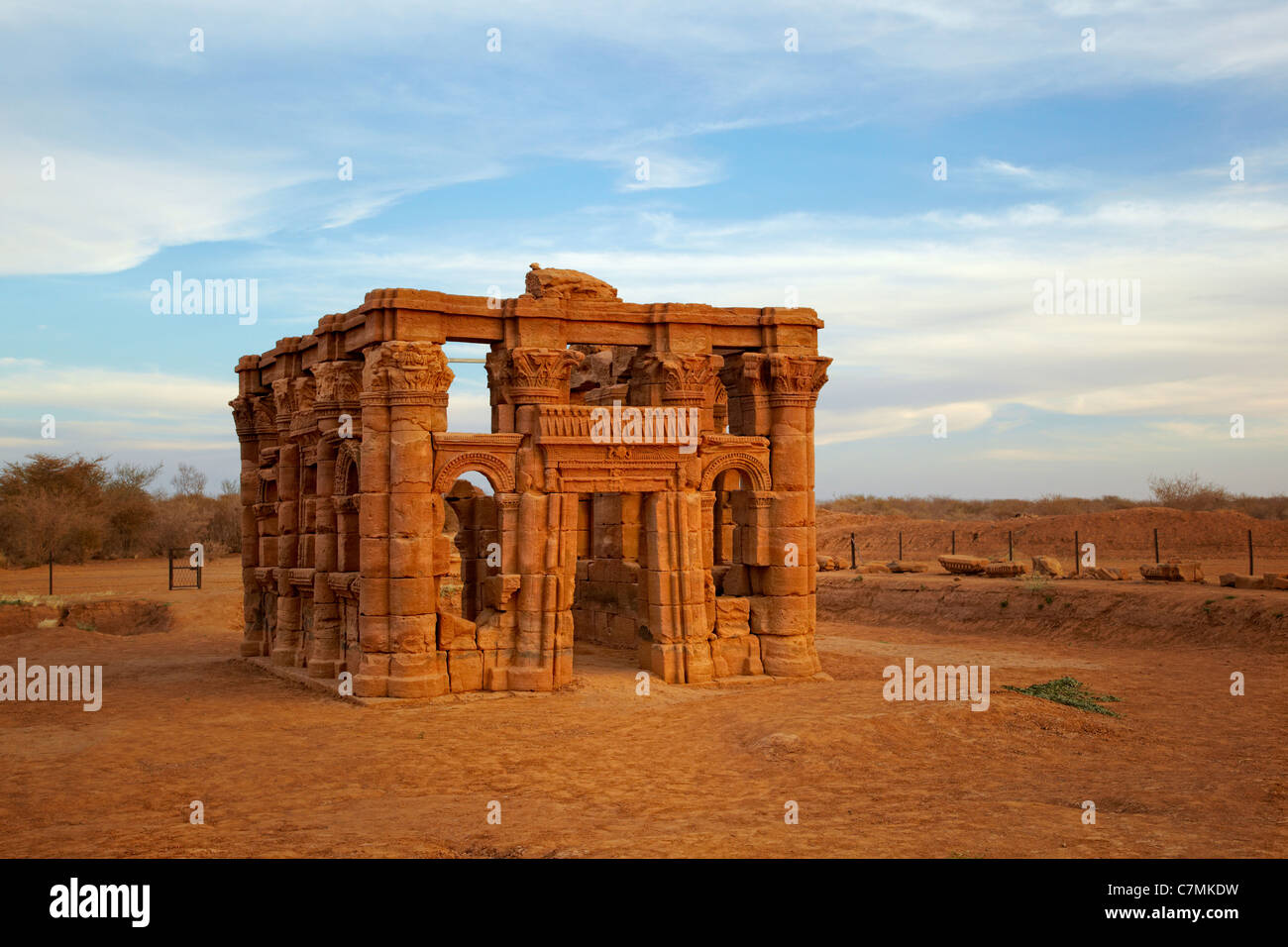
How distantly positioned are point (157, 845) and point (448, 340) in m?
8.70

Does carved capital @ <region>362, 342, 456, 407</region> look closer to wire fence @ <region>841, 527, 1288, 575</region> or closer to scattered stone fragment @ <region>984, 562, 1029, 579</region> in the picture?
scattered stone fragment @ <region>984, 562, 1029, 579</region>

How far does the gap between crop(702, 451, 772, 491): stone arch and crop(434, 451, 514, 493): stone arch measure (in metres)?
3.12

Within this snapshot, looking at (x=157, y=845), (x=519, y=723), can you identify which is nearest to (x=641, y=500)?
(x=519, y=723)

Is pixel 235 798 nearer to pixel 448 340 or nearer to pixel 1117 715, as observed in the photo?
pixel 448 340

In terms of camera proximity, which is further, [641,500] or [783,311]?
[641,500]

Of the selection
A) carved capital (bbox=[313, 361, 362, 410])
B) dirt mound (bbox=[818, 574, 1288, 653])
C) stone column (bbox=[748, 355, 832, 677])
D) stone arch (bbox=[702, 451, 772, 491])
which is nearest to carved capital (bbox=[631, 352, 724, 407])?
stone arch (bbox=[702, 451, 772, 491])

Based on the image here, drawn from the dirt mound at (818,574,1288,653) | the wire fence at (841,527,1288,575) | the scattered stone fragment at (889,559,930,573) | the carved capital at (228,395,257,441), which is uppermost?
the carved capital at (228,395,257,441)

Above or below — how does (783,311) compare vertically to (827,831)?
above

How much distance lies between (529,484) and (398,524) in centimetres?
198

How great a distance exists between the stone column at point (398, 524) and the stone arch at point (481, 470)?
22 cm

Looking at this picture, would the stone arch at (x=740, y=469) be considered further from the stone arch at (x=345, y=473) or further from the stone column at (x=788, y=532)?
the stone arch at (x=345, y=473)

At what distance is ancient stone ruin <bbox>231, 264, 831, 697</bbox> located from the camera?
15.3m

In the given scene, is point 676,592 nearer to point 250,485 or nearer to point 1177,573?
point 250,485

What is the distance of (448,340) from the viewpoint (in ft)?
52.0
